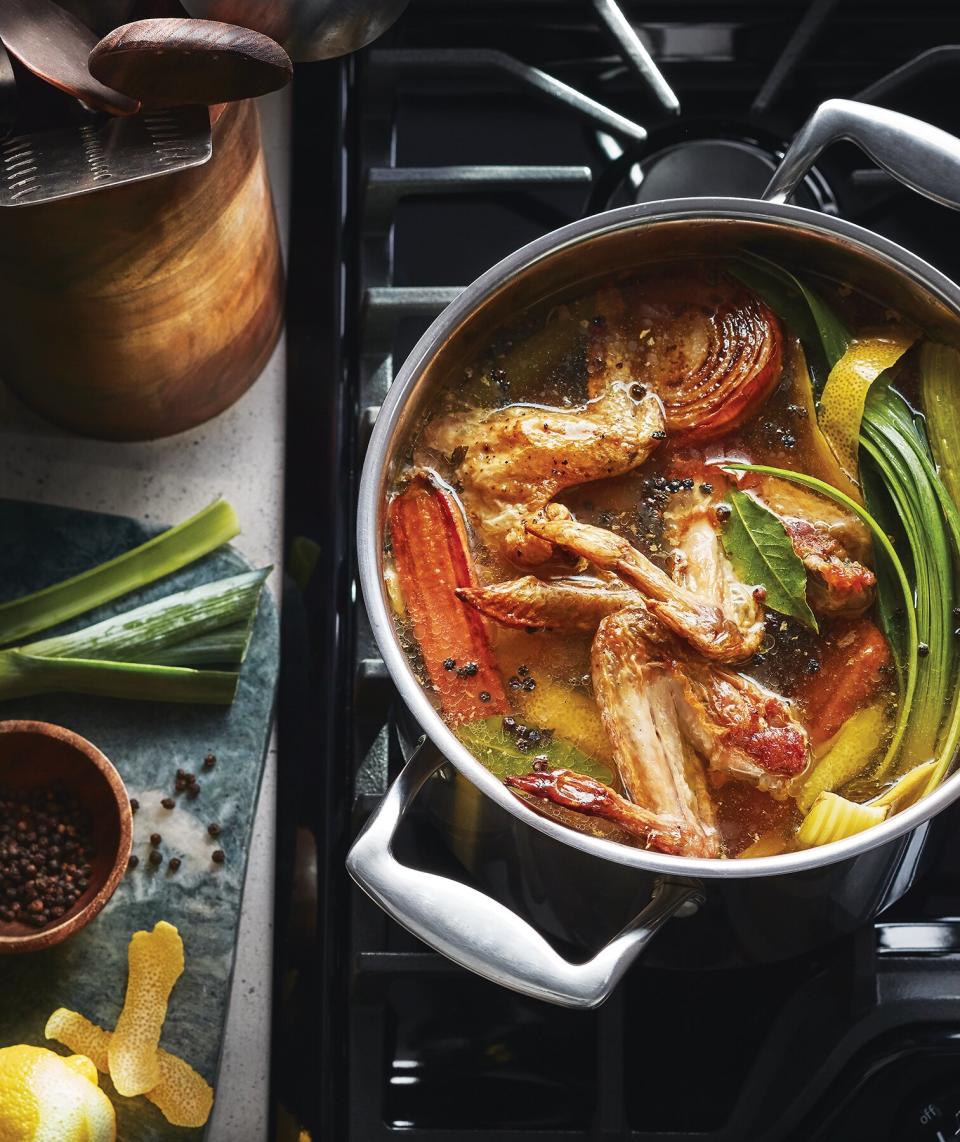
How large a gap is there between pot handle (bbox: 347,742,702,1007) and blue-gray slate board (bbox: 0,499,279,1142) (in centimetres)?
42

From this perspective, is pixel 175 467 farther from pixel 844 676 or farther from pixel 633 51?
pixel 844 676

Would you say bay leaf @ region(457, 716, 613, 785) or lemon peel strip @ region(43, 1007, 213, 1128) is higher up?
bay leaf @ region(457, 716, 613, 785)

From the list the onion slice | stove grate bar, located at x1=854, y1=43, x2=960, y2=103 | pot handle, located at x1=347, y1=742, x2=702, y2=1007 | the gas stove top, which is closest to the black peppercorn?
the gas stove top

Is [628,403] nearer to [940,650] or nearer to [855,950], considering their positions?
[940,650]

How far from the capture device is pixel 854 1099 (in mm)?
1268

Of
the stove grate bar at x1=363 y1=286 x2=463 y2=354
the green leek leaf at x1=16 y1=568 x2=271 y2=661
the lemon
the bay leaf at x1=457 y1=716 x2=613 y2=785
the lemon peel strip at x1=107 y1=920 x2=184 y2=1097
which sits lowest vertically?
the lemon

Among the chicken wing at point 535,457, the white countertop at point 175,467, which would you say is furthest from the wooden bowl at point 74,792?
the chicken wing at point 535,457

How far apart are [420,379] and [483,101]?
47 cm

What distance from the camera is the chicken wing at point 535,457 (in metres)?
1.26

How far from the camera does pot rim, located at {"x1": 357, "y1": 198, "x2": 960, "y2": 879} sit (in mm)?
1070

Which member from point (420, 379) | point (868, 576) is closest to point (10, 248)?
point (420, 379)

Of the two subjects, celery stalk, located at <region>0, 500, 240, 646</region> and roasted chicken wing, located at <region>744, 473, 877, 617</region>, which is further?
celery stalk, located at <region>0, 500, 240, 646</region>

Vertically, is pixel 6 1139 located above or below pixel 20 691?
below

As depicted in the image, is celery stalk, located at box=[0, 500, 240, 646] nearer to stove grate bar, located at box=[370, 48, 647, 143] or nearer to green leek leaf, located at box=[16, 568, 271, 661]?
green leek leaf, located at box=[16, 568, 271, 661]
